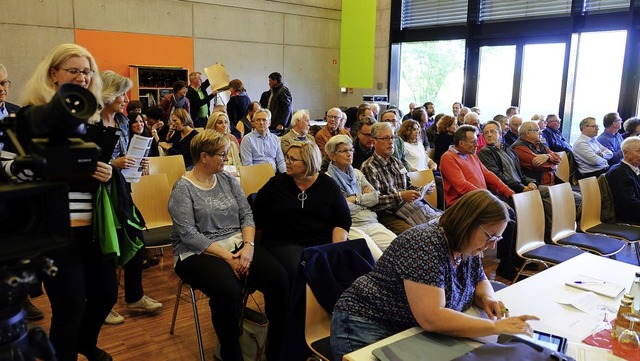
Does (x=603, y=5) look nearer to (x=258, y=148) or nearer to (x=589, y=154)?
(x=589, y=154)

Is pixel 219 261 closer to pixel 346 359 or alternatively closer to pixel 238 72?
pixel 346 359

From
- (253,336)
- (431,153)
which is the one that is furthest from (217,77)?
(253,336)

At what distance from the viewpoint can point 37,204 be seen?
3.51 feet

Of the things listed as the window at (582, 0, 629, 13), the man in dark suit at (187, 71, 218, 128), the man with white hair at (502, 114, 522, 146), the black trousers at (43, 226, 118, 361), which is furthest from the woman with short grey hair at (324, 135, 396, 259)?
Result: the window at (582, 0, 629, 13)

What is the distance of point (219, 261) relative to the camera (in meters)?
2.80

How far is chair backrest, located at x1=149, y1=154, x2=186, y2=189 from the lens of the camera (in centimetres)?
462

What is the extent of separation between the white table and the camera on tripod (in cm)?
95

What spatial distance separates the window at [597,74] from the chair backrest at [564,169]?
289cm

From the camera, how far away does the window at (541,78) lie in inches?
363

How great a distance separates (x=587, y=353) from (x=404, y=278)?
655 millimetres

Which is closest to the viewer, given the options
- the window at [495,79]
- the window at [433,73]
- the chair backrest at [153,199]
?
the chair backrest at [153,199]

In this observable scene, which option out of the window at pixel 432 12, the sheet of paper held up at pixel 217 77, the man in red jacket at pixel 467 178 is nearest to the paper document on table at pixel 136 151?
the man in red jacket at pixel 467 178

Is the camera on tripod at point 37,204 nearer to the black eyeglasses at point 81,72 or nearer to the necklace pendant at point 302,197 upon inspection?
the black eyeglasses at point 81,72

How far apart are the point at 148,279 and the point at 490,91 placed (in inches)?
322
